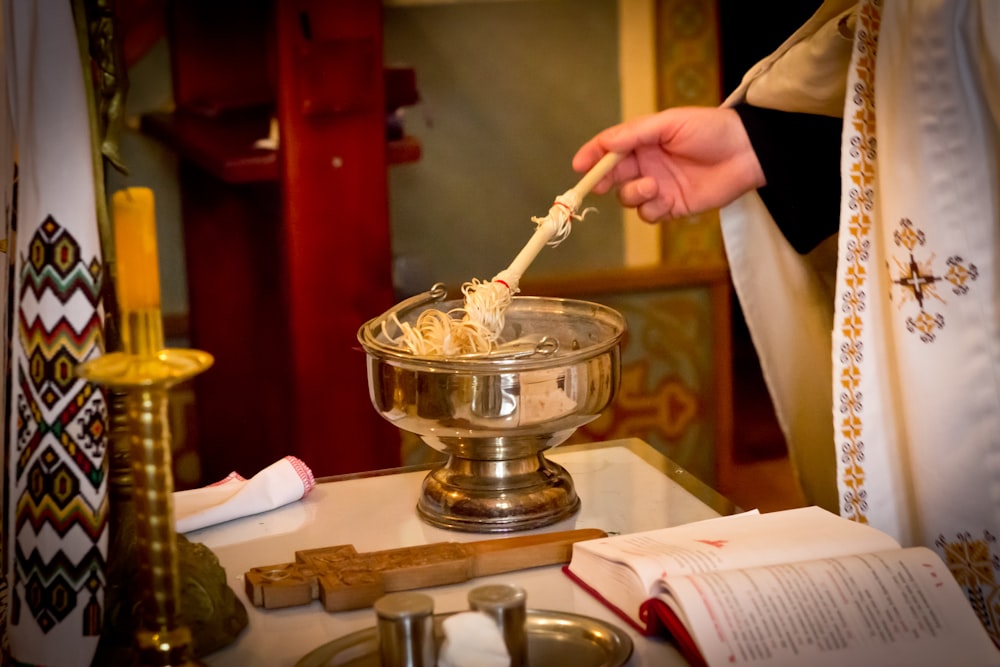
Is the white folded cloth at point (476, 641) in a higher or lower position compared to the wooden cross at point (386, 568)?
higher

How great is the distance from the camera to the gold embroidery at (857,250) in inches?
49.2

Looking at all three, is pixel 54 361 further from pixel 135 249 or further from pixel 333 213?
pixel 333 213

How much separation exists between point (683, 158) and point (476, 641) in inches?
34.4

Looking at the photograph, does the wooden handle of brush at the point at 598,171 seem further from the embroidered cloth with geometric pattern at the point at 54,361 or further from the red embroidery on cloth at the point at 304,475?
the embroidered cloth with geometric pattern at the point at 54,361

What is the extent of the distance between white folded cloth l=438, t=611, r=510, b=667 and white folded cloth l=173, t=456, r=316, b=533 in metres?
0.48

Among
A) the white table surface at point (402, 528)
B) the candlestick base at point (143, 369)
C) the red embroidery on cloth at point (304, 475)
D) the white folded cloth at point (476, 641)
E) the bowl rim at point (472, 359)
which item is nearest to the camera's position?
the candlestick base at point (143, 369)

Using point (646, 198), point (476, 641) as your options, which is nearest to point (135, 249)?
point (476, 641)

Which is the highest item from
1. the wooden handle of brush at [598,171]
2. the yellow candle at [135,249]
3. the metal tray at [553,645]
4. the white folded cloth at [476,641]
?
the wooden handle of brush at [598,171]

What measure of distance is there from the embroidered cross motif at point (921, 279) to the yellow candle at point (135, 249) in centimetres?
74

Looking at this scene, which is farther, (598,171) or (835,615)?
(598,171)

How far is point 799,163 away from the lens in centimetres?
154

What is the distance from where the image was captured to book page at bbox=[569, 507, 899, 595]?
3.37 feet

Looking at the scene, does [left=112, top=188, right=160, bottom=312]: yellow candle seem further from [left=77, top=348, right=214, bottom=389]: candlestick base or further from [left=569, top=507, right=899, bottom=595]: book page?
[left=569, top=507, right=899, bottom=595]: book page

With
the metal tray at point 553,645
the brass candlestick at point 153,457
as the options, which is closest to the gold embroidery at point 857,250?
the metal tray at point 553,645
